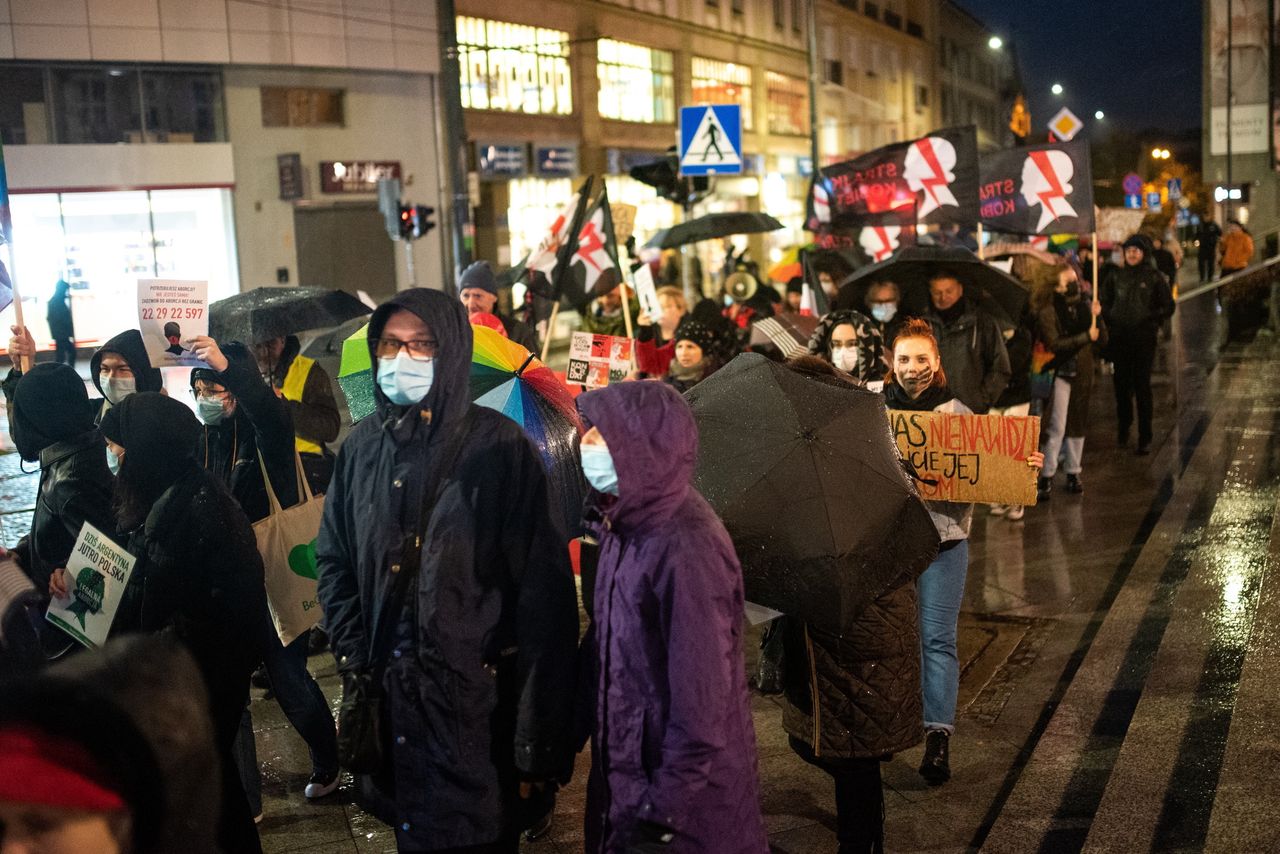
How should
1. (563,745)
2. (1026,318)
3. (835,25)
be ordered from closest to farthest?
(563,745) → (1026,318) → (835,25)

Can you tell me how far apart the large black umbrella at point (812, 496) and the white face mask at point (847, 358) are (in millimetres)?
1956

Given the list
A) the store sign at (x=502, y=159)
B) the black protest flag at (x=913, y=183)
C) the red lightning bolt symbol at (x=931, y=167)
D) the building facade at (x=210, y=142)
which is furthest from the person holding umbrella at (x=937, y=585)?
the store sign at (x=502, y=159)

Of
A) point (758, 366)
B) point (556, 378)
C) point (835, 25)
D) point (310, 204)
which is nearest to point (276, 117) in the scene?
point (310, 204)

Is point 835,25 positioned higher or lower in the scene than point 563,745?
higher

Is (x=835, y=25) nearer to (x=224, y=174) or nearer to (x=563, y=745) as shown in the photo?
(x=224, y=174)

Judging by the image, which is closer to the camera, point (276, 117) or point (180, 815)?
point (180, 815)

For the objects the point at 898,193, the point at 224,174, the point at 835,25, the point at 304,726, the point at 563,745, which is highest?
the point at 835,25

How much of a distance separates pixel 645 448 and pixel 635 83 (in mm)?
39000

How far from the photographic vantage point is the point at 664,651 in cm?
320

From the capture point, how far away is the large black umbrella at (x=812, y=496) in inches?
156

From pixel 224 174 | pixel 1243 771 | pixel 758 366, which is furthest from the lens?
pixel 224 174

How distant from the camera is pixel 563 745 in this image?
11.0 feet

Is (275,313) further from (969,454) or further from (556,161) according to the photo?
(556,161)

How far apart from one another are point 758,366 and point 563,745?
155 cm
